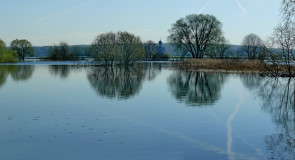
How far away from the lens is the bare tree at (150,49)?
13080cm

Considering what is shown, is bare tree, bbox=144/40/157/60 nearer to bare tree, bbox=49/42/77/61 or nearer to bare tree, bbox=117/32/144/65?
bare tree, bbox=49/42/77/61

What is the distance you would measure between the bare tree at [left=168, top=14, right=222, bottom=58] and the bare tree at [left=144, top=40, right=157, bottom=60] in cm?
5001

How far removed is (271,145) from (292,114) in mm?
5999

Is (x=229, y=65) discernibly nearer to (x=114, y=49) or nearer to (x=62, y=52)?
(x=114, y=49)

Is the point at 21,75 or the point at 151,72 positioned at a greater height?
the point at 151,72

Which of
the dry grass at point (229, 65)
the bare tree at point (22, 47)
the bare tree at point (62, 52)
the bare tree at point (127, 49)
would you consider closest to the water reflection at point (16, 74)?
the bare tree at point (127, 49)

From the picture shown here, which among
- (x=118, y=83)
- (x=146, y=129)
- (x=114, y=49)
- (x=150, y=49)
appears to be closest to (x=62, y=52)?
(x=150, y=49)

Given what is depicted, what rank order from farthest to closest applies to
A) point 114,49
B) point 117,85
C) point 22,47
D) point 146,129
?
point 22,47
point 114,49
point 117,85
point 146,129

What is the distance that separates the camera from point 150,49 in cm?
13588

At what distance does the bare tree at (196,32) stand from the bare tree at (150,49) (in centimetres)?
5001

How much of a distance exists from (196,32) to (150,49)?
58.3 metres

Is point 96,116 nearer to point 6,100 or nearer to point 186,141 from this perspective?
point 186,141

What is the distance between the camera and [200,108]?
15883 millimetres

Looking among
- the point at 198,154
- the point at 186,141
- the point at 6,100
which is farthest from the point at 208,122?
the point at 6,100
